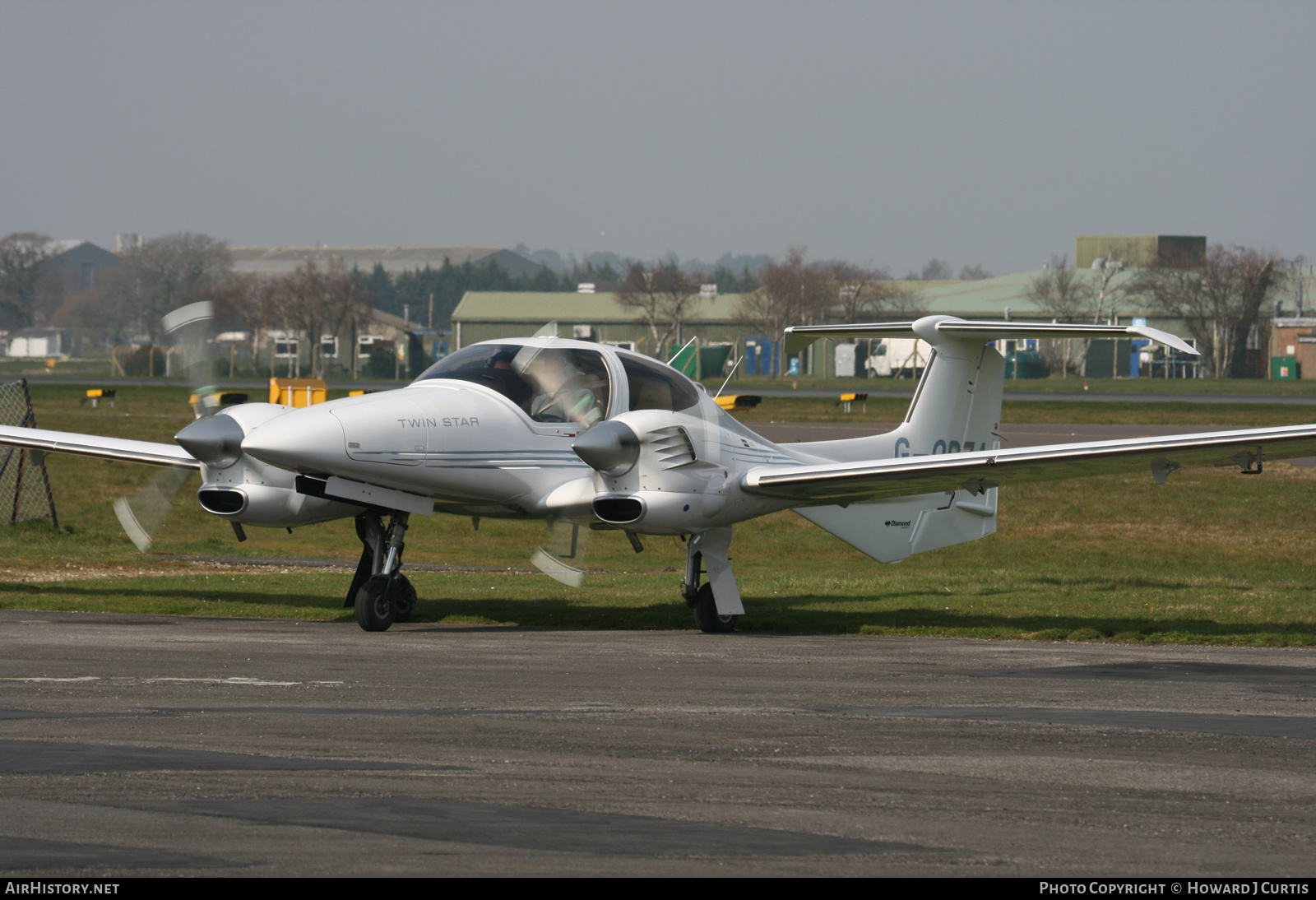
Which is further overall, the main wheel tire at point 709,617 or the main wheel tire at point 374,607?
the main wheel tire at point 709,617

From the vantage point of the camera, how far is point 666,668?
41.2 ft

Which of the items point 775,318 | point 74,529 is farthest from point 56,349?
point 74,529

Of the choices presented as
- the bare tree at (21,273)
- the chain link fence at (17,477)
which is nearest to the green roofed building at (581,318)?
the bare tree at (21,273)

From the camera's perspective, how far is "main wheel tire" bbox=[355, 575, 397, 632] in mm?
15281

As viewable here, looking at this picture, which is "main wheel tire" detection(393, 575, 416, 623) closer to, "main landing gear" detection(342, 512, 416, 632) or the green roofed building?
"main landing gear" detection(342, 512, 416, 632)

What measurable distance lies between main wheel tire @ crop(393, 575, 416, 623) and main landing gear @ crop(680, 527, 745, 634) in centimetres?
310

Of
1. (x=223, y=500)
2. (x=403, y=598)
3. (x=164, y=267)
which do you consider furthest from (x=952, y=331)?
(x=164, y=267)

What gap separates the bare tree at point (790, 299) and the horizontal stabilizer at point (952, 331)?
3477 inches

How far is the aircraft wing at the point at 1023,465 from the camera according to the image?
14203mm

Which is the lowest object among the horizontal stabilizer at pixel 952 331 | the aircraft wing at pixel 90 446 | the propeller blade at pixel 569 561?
the propeller blade at pixel 569 561

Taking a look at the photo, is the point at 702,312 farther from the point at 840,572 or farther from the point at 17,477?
the point at 840,572

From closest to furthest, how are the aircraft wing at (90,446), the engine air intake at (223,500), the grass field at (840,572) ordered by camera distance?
the engine air intake at (223,500)
the grass field at (840,572)
the aircraft wing at (90,446)

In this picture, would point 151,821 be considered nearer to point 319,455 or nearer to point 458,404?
point 319,455

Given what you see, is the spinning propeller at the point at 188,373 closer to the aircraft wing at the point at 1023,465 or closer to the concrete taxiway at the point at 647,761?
the concrete taxiway at the point at 647,761
